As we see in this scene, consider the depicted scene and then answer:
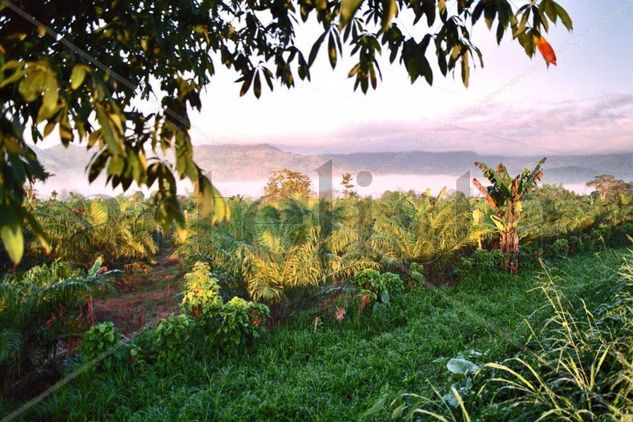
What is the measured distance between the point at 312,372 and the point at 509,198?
19.2ft

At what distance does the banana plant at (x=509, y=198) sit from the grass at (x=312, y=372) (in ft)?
8.86

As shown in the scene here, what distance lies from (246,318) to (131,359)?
3.33ft

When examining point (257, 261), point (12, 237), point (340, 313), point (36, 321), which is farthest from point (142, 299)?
point (12, 237)

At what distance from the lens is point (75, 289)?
3.91 metres

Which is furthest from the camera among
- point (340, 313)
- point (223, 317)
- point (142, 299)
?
point (142, 299)

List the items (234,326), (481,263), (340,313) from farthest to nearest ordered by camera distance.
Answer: (481,263) < (340,313) < (234,326)

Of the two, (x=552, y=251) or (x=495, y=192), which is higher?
(x=495, y=192)

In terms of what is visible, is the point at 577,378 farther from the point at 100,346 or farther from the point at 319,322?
the point at 100,346

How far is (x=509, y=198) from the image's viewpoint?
8.19 m

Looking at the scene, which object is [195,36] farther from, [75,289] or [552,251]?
[552,251]

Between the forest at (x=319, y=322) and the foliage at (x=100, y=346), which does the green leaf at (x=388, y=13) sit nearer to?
the forest at (x=319, y=322)

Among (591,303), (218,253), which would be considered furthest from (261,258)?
(591,303)

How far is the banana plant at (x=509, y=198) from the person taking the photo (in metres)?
8.08

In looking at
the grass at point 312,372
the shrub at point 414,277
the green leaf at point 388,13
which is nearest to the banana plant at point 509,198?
the shrub at point 414,277
